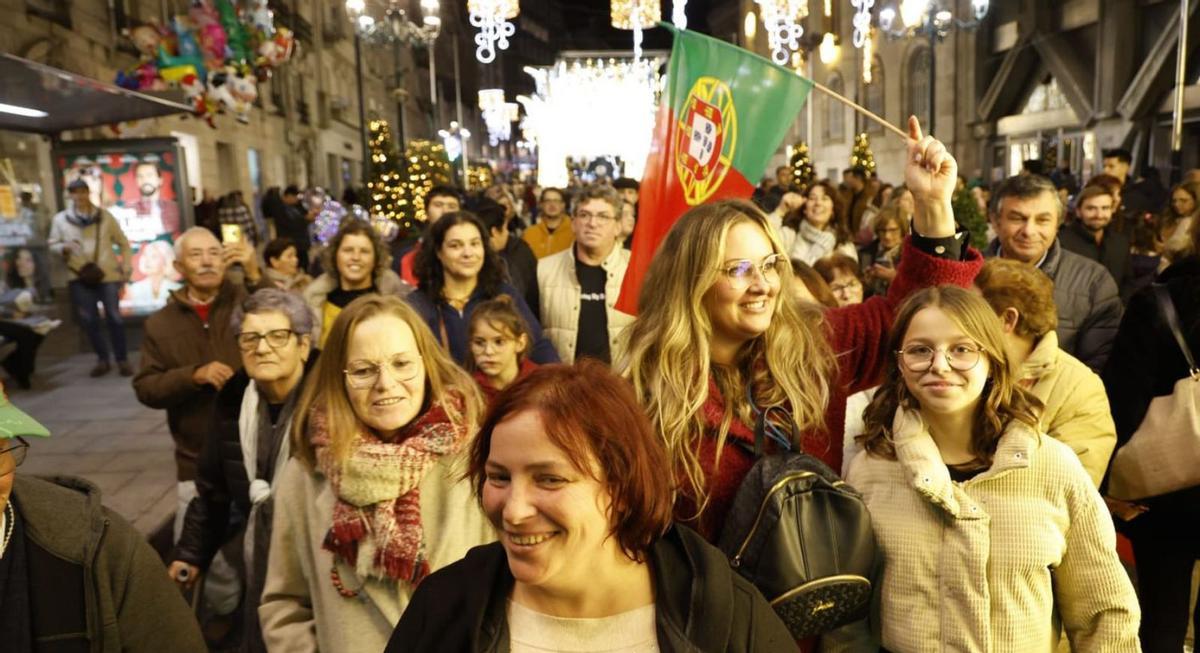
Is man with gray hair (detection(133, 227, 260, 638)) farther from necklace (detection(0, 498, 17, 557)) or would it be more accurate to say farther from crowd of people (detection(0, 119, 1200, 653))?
necklace (detection(0, 498, 17, 557))

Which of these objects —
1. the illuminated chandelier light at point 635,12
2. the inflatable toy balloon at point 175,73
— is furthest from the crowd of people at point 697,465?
the illuminated chandelier light at point 635,12

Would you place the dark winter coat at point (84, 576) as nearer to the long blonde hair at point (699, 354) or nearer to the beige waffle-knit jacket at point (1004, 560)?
the long blonde hair at point (699, 354)

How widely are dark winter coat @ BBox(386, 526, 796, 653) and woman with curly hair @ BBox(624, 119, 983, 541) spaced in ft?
1.63

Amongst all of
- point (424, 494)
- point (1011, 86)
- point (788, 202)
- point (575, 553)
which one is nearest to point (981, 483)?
point (575, 553)

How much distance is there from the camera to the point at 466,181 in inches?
1510

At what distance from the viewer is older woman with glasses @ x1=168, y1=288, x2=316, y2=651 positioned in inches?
134

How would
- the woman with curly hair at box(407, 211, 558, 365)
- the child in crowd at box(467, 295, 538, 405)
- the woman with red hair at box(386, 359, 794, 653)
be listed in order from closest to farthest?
the woman with red hair at box(386, 359, 794, 653) < the child in crowd at box(467, 295, 538, 405) < the woman with curly hair at box(407, 211, 558, 365)

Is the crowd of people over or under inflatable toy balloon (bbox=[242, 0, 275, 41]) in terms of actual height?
under

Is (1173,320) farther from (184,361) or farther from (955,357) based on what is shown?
(184,361)

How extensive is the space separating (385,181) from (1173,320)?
13.7 meters

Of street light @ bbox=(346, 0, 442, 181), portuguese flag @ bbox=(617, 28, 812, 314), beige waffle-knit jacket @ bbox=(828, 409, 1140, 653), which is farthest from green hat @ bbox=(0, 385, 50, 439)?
street light @ bbox=(346, 0, 442, 181)

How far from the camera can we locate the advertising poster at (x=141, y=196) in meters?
11.0

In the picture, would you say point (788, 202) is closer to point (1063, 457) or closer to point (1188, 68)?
point (1063, 457)

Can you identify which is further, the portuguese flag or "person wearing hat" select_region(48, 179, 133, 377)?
"person wearing hat" select_region(48, 179, 133, 377)
